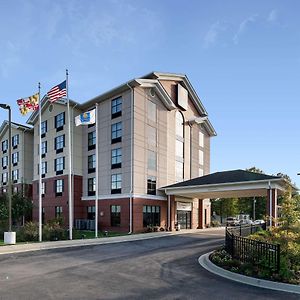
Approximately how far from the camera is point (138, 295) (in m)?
9.88

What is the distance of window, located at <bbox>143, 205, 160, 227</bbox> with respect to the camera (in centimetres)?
3722

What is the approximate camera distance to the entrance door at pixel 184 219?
142ft

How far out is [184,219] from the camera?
146 ft

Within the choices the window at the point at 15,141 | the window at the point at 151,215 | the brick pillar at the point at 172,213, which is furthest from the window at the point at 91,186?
the window at the point at 15,141

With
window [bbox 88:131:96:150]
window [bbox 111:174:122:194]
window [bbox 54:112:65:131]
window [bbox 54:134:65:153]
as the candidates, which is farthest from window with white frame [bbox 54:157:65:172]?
window [bbox 111:174:122:194]

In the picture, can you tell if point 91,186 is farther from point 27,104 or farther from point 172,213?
point 27,104

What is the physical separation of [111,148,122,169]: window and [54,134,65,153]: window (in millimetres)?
8021

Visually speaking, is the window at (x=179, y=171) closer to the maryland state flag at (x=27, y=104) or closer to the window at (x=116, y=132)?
the window at (x=116, y=132)

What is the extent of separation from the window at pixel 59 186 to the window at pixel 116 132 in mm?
9376

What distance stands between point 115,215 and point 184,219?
1075cm

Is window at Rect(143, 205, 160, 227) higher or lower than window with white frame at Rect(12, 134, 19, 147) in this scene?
lower

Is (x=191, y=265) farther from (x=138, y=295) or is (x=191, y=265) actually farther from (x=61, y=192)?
(x=61, y=192)

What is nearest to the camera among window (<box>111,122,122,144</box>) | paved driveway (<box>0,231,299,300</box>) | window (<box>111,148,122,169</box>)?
paved driveway (<box>0,231,299,300</box>)

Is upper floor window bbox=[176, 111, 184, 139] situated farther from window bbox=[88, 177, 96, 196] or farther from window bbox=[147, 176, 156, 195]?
window bbox=[88, 177, 96, 196]
